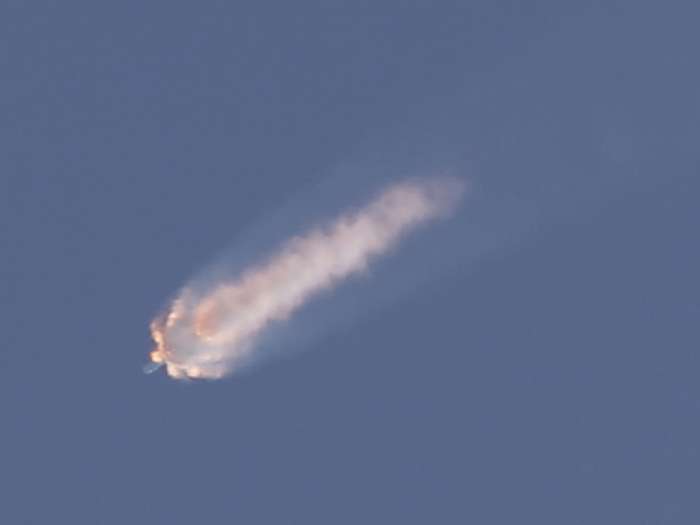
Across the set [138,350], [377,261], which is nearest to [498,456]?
[377,261]

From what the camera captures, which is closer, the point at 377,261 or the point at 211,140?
the point at 377,261

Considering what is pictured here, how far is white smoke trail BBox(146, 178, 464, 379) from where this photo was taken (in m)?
73.6

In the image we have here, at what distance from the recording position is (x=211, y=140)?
261 feet

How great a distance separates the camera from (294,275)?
73.8m

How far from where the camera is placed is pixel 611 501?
78.3 metres

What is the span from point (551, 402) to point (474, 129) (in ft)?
36.5

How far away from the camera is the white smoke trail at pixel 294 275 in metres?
73.6

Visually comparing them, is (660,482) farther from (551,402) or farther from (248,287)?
(248,287)

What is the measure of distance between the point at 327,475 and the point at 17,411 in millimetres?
12489

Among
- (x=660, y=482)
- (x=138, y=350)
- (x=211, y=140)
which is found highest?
(x=211, y=140)

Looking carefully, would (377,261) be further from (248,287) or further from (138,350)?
(138,350)

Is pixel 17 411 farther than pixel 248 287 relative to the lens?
Yes

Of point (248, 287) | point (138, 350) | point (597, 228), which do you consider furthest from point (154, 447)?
point (597, 228)

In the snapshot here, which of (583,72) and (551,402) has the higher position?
(583,72)
